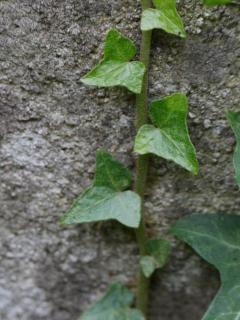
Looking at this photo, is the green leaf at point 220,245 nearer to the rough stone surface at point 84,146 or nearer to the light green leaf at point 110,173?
the rough stone surface at point 84,146

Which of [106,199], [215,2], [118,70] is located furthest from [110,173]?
[215,2]

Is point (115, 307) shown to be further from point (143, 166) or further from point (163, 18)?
point (163, 18)

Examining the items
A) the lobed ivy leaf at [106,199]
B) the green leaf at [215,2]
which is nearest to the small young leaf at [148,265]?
the lobed ivy leaf at [106,199]

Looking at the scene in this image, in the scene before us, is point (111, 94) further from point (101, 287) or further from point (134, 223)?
point (101, 287)

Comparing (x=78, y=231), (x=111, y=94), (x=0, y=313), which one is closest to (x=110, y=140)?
(x=111, y=94)

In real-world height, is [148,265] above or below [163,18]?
below

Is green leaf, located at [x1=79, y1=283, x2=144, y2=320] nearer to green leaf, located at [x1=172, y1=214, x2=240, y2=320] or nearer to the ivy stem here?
the ivy stem

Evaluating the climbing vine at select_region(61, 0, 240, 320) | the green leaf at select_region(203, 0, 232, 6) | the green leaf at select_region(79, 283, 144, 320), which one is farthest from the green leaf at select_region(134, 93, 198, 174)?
the green leaf at select_region(79, 283, 144, 320)
